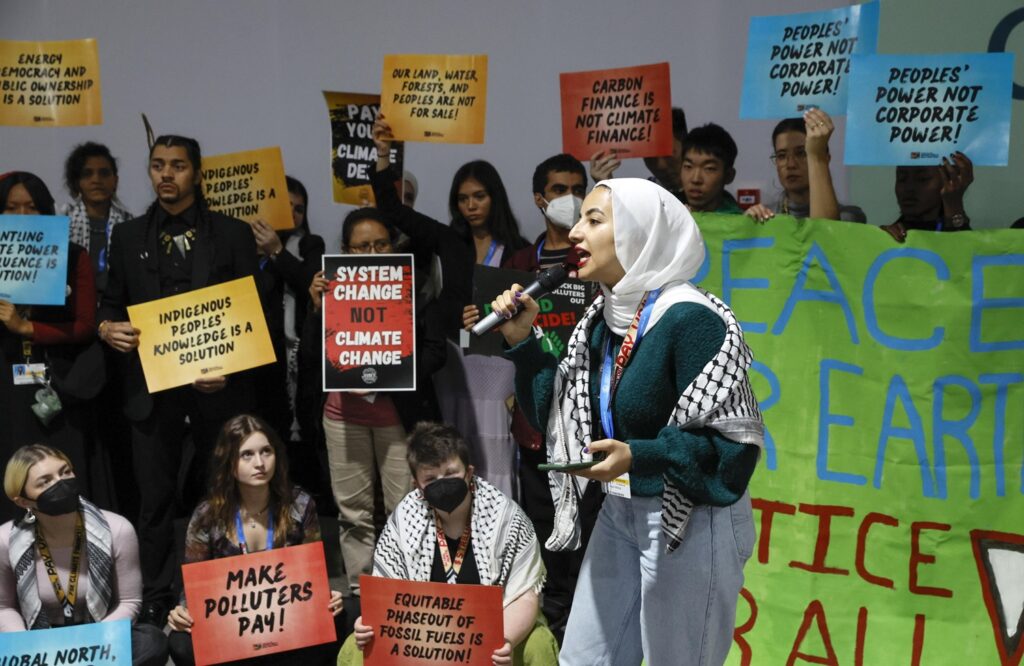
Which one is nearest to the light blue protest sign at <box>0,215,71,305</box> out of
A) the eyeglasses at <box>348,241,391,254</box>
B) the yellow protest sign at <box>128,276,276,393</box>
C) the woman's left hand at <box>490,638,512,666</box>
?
the yellow protest sign at <box>128,276,276,393</box>

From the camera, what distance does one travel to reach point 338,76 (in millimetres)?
6652

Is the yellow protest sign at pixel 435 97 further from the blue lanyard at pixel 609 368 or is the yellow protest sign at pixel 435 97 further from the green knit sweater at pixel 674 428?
the green knit sweater at pixel 674 428

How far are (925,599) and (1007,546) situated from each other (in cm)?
30

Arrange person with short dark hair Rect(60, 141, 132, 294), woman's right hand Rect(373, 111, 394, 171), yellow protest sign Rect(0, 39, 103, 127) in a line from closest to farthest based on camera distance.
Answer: woman's right hand Rect(373, 111, 394, 171)
yellow protest sign Rect(0, 39, 103, 127)
person with short dark hair Rect(60, 141, 132, 294)

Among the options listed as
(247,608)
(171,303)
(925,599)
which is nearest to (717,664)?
(925,599)

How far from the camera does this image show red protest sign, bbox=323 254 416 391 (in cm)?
506

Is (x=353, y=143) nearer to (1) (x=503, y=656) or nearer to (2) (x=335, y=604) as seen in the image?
(2) (x=335, y=604)

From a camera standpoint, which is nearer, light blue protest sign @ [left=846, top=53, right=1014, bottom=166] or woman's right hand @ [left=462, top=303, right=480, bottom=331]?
light blue protest sign @ [left=846, top=53, right=1014, bottom=166]

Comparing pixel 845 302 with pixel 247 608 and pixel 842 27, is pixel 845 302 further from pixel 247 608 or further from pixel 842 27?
pixel 247 608

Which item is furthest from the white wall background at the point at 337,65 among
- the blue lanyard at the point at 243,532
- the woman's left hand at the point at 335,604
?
the woman's left hand at the point at 335,604

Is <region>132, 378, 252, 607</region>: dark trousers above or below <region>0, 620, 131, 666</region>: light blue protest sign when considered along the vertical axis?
above

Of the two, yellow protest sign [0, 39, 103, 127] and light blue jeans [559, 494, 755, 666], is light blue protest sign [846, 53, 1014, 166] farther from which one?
yellow protest sign [0, 39, 103, 127]

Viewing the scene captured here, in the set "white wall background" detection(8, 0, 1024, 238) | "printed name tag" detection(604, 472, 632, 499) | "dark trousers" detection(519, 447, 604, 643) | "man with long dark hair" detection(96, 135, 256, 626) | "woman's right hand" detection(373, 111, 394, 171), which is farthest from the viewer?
"white wall background" detection(8, 0, 1024, 238)

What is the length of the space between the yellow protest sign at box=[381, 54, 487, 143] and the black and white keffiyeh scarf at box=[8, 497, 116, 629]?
1965 millimetres
